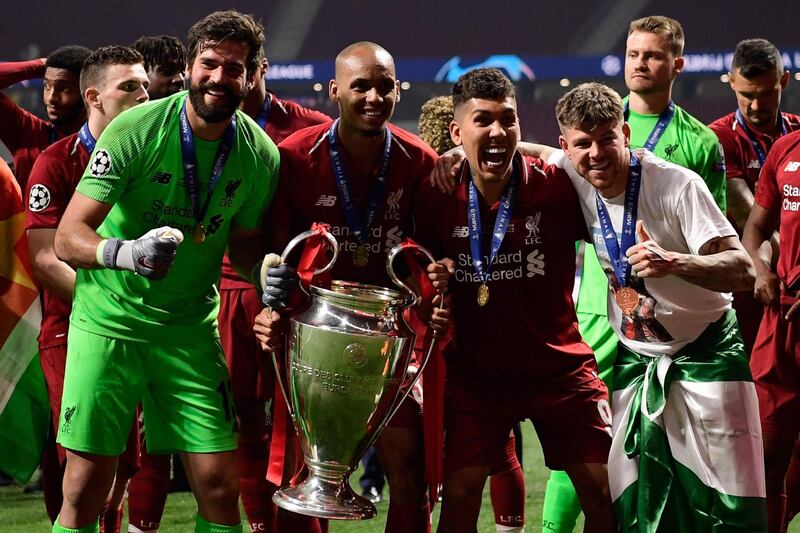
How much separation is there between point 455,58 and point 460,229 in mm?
8991

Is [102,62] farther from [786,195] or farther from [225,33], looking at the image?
[786,195]

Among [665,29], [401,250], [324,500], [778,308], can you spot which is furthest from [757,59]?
[324,500]

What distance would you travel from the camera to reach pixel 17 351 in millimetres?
4223

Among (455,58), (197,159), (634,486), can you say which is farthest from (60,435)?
(455,58)

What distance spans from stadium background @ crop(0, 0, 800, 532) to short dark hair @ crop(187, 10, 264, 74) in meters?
8.08

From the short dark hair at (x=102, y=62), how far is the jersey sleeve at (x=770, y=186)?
2.26 m

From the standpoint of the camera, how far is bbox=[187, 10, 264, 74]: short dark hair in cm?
334

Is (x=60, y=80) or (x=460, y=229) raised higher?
(x=60, y=80)

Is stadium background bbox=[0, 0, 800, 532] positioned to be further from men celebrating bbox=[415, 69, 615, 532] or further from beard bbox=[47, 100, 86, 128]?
men celebrating bbox=[415, 69, 615, 532]

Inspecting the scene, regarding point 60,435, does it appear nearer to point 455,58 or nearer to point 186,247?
point 186,247

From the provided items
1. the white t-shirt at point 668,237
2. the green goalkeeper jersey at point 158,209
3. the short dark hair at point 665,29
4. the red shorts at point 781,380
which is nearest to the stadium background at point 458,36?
the short dark hair at point 665,29

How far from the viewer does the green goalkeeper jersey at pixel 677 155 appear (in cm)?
430

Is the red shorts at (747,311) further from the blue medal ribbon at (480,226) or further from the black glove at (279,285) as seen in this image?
the black glove at (279,285)

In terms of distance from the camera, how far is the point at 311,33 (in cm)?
1256
